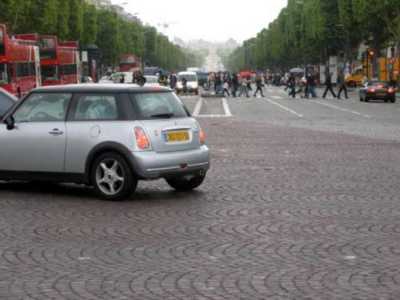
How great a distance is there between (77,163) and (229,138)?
11687mm

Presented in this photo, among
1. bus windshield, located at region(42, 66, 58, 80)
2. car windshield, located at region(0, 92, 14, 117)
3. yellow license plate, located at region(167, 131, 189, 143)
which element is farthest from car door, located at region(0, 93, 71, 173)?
bus windshield, located at region(42, 66, 58, 80)

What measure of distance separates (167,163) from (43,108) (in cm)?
188

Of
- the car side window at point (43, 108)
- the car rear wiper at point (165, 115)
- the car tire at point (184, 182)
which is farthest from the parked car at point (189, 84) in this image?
the car rear wiper at point (165, 115)

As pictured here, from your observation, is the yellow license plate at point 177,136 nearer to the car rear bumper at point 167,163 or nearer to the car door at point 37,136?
the car rear bumper at point 167,163

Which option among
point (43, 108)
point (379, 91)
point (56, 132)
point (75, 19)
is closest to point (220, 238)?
point (56, 132)

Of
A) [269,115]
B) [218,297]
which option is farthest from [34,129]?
[269,115]

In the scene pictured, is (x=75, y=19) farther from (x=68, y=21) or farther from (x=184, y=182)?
(x=184, y=182)

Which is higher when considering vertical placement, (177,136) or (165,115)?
(165,115)

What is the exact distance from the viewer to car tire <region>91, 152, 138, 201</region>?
11.8m

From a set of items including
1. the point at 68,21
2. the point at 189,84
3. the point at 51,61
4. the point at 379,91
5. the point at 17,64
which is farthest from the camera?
the point at 68,21

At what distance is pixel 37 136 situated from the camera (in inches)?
486

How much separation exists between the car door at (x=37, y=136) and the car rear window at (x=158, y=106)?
0.97 metres

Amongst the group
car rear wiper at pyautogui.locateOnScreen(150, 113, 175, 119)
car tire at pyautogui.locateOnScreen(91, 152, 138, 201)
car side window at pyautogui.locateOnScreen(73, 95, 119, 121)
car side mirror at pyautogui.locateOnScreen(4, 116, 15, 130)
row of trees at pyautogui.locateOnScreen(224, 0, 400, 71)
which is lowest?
car tire at pyautogui.locateOnScreen(91, 152, 138, 201)

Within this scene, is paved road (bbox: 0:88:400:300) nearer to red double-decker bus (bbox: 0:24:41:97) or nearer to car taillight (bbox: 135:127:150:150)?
car taillight (bbox: 135:127:150:150)
